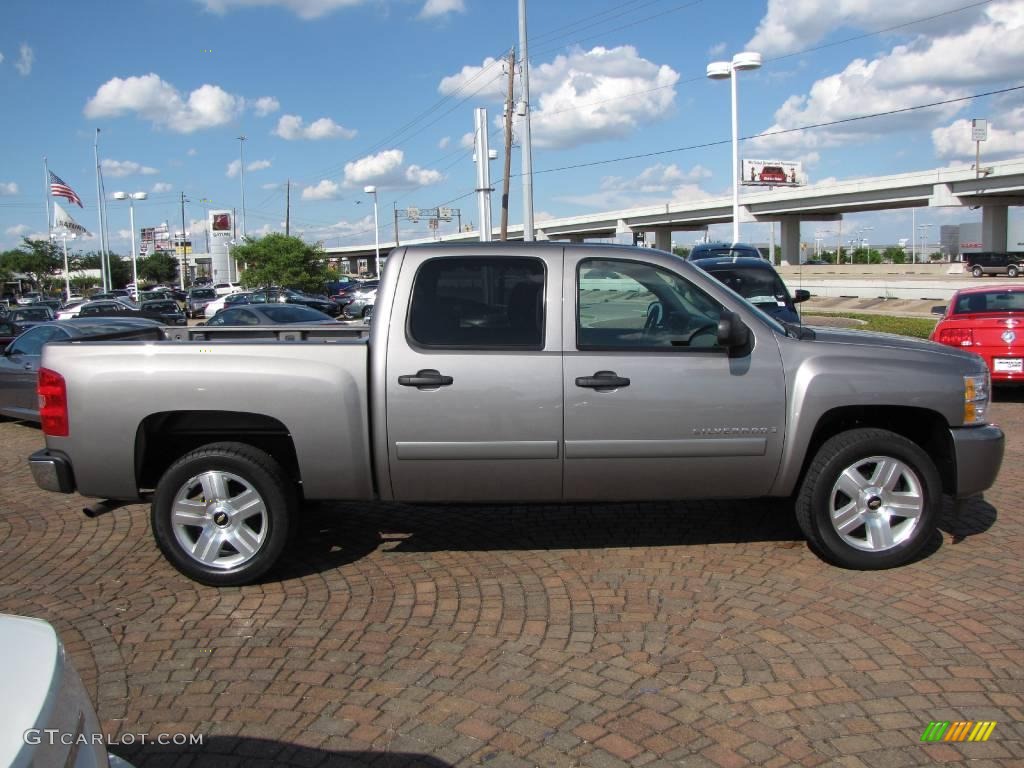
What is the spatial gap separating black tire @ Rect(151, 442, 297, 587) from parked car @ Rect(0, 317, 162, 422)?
5563 mm

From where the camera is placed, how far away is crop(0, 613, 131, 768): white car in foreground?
1.79m

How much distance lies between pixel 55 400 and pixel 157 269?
13150 cm

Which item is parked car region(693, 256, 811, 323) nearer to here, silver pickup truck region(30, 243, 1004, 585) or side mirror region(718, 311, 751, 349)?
silver pickup truck region(30, 243, 1004, 585)

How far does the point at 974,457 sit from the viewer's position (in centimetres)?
503

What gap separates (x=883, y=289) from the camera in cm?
3906

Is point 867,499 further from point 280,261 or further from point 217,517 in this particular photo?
point 280,261

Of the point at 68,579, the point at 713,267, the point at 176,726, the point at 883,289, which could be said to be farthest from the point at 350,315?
the point at 176,726

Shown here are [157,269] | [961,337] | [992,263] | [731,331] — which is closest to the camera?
[731,331]

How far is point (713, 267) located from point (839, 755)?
11.5m

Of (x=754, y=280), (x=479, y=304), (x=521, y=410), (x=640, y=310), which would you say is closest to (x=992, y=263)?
(x=754, y=280)

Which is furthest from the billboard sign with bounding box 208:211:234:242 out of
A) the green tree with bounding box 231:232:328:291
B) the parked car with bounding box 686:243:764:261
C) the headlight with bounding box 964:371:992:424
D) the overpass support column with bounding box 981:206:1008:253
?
the headlight with bounding box 964:371:992:424

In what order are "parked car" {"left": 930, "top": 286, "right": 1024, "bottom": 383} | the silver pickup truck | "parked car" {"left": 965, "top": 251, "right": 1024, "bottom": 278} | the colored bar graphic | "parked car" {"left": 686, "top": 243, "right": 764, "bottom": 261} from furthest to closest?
1. "parked car" {"left": 965, "top": 251, "right": 1024, "bottom": 278}
2. "parked car" {"left": 686, "top": 243, "right": 764, "bottom": 261}
3. "parked car" {"left": 930, "top": 286, "right": 1024, "bottom": 383}
4. the silver pickup truck
5. the colored bar graphic

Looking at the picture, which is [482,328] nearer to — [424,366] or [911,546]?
[424,366]

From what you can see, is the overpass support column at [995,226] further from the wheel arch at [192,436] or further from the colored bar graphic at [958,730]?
the colored bar graphic at [958,730]
